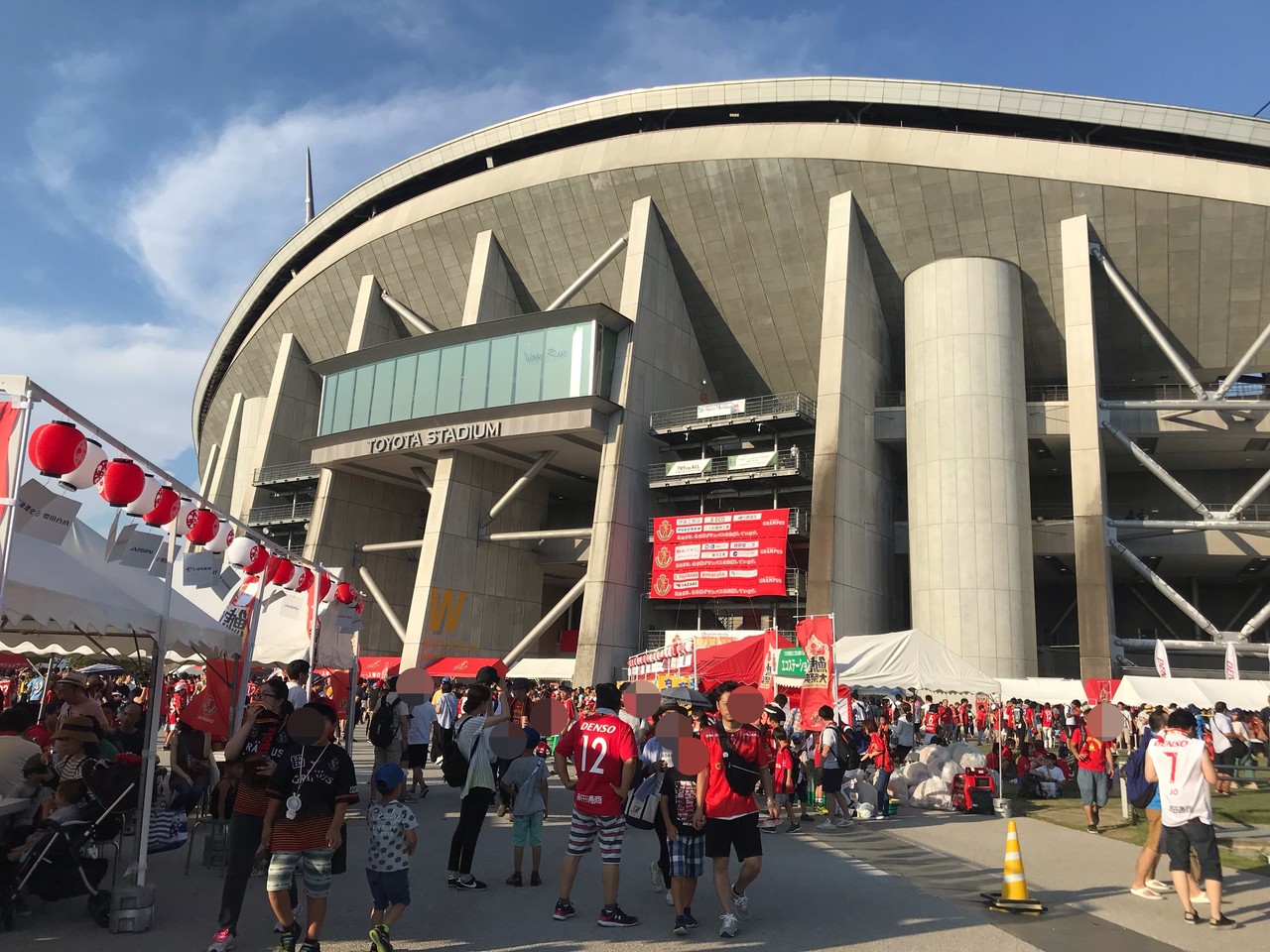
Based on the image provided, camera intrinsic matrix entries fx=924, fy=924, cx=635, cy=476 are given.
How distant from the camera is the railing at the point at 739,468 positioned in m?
35.6

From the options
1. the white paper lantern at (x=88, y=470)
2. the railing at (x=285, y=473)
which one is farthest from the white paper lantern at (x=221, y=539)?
the railing at (x=285, y=473)

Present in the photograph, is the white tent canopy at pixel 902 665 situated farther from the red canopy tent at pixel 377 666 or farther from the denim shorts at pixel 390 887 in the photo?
the red canopy tent at pixel 377 666

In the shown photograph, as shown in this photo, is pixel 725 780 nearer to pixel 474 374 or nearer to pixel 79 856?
pixel 79 856

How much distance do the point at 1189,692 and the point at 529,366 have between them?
25684mm

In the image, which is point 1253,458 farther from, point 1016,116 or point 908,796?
point 908,796

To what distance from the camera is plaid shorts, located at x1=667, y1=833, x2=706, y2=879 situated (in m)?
6.82

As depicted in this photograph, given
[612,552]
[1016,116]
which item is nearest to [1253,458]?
[1016,116]

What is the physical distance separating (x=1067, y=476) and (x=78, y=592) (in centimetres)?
4247

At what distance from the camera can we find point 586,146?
38.4 metres

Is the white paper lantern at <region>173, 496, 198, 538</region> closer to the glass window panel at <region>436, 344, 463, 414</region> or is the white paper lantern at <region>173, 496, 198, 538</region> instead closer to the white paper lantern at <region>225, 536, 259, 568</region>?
the white paper lantern at <region>225, 536, 259, 568</region>

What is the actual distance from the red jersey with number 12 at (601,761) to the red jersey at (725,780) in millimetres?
714

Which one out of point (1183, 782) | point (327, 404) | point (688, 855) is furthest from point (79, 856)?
point (327, 404)

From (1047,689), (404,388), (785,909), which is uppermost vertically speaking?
(404,388)

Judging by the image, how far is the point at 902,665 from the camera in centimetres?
1788
